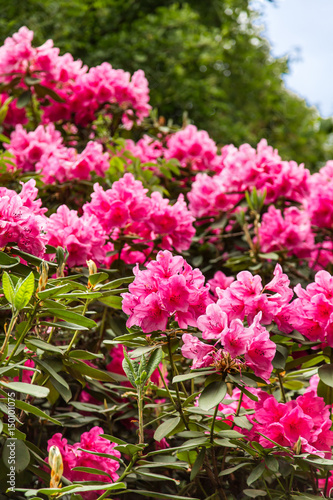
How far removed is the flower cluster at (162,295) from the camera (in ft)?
4.04

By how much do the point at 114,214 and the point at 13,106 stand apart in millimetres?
1440

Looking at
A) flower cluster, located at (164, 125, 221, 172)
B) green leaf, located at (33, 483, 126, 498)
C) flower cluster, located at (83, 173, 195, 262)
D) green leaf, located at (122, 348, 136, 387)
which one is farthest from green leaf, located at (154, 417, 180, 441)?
flower cluster, located at (164, 125, 221, 172)

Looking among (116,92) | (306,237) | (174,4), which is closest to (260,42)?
(174,4)

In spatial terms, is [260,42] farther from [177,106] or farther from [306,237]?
[306,237]

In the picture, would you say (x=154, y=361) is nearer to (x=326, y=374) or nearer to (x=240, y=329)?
(x=240, y=329)

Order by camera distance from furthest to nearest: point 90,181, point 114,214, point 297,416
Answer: point 90,181 < point 114,214 < point 297,416

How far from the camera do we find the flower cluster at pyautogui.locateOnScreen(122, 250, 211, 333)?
1.23 metres

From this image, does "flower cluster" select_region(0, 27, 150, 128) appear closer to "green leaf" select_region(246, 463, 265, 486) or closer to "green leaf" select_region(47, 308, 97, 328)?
"green leaf" select_region(47, 308, 97, 328)

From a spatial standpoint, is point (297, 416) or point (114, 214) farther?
point (114, 214)

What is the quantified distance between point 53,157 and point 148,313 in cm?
131

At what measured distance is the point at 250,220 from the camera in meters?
2.44

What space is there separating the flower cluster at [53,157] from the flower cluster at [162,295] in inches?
43.9

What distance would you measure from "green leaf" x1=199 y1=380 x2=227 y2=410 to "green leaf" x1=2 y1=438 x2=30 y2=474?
0.42 metres

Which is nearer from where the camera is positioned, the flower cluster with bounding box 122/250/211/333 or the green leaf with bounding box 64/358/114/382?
the flower cluster with bounding box 122/250/211/333
